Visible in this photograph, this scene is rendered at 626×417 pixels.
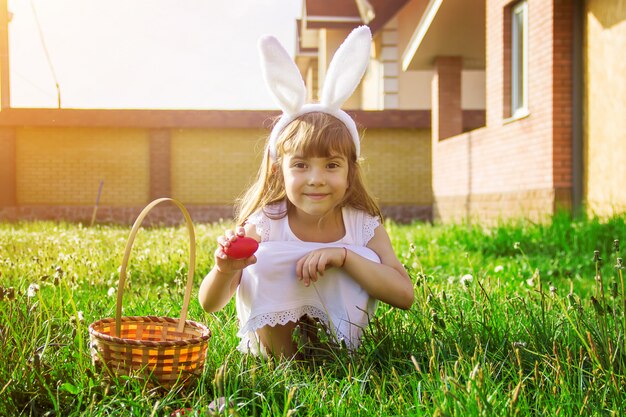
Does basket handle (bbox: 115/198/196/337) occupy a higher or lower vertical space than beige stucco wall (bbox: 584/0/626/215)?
lower

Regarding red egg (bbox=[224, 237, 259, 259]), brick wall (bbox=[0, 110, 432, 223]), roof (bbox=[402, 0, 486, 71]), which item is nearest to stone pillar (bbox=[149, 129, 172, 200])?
brick wall (bbox=[0, 110, 432, 223])

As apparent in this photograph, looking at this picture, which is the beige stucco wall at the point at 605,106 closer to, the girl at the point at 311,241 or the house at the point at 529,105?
the house at the point at 529,105

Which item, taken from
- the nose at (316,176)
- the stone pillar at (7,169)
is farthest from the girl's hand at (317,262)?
the stone pillar at (7,169)

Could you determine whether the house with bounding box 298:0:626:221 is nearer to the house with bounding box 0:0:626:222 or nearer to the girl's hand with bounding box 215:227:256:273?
the house with bounding box 0:0:626:222

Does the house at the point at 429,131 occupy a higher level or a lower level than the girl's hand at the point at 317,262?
higher

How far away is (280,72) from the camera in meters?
3.11

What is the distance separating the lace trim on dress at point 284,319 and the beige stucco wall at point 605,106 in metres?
6.16

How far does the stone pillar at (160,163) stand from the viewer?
707 inches

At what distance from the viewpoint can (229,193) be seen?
18.1m

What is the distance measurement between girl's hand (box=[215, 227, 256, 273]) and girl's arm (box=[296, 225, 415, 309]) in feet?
0.79

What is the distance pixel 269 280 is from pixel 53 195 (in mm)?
Result: 16125

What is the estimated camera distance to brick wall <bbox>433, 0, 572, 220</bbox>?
944 cm

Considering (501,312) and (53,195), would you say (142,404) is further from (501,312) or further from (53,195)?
(53,195)

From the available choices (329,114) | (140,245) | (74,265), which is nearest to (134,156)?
(140,245)
